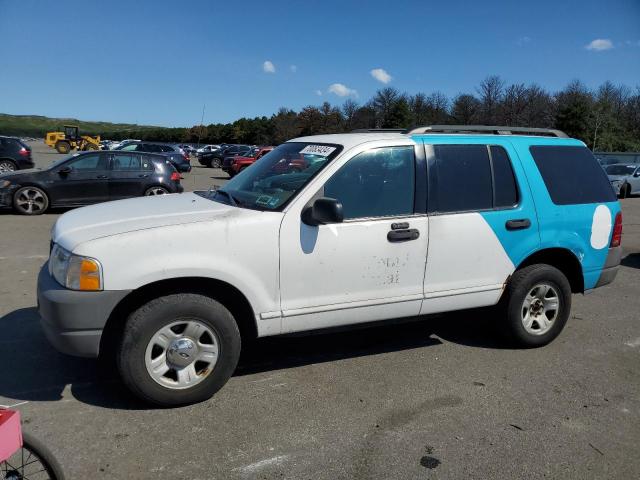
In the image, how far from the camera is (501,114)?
199 ft

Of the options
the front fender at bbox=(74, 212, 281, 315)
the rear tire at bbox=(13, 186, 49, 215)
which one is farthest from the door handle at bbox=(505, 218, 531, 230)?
the rear tire at bbox=(13, 186, 49, 215)

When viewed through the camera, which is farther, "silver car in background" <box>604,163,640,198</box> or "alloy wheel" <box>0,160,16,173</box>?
"silver car in background" <box>604,163,640,198</box>

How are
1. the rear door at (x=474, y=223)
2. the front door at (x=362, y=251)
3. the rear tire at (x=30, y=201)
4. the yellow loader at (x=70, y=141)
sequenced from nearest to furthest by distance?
the front door at (x=362, y=251), the rear door at (x=474, y=223), the rear tire at (x=30, y=201), the yellow loader at (x=70, y=141)

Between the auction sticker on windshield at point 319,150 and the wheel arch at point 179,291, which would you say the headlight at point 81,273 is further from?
the auction sticker on windshield at point 319,150

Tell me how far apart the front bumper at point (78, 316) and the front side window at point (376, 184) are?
159cm

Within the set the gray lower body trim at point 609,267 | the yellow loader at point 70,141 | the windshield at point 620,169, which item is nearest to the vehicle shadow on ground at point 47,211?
the gray lower body trim at point 609,267

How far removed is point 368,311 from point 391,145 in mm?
1257

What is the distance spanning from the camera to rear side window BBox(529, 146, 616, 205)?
14.8ft

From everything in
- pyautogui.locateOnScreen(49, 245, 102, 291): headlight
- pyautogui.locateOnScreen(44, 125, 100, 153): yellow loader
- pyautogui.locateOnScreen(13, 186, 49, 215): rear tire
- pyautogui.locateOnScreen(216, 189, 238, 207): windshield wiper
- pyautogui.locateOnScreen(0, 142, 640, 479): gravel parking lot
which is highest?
pyautogui.locateOnScreen(44, 125, 100, 153): yellow loader

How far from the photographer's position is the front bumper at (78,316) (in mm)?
3113

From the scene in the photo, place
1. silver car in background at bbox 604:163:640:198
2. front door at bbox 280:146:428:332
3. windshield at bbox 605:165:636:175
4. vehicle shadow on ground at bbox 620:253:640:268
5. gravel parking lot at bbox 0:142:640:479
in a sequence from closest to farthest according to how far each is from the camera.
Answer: gravel parking lot at bbox 0:142:640:479 < front door at bbox 280:146:428:332 < vehicle shadow on ground at bbox 620:253:640:268 < silver car in background at bbox 604:163:640:198 < windshield at bbox 605:165:636:175

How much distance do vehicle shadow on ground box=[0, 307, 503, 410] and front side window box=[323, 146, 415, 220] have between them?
89 centimetres

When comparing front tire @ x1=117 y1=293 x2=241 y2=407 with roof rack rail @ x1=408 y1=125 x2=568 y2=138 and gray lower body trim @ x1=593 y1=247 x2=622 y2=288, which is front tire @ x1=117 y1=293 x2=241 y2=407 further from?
gray lower body trim @ x1=593 y1=247 x2=622 y2=288

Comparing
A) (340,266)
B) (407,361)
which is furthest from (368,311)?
(407,361)
